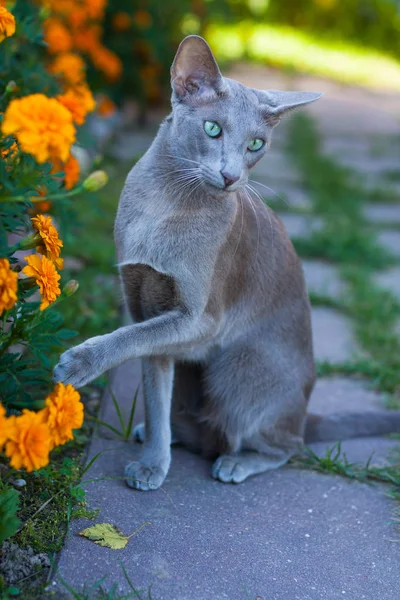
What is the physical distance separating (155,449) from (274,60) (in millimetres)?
7434

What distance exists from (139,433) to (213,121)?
36.8 inches

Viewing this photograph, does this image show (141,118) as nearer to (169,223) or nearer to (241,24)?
(241,24)

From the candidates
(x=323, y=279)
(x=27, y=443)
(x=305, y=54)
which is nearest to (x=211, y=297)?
(x=27, y=443)

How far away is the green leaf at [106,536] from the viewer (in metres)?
1.73

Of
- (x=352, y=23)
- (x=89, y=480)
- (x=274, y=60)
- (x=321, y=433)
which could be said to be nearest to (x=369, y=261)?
(x=321, y=433)

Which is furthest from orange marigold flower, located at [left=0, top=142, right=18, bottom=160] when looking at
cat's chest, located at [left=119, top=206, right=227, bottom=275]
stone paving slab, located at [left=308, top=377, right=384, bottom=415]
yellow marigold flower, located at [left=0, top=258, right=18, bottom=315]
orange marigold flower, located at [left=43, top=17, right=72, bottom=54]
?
orange marigold flower, located at [left=43, top=17, right=72, bottom=54]

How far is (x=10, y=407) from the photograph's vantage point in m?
1.76

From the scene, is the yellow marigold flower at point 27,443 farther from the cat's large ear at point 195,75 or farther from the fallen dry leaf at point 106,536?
the cat's large ear at point 195,75

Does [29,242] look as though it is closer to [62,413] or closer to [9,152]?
[9,152]

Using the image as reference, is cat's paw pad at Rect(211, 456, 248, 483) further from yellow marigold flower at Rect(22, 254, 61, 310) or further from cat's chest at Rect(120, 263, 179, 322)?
yellow marigold flower at Rect(22, 254, 61, 310)

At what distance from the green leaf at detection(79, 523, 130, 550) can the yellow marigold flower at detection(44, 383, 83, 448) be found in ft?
1.07

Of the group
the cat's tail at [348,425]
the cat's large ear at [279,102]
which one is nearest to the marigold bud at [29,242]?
the cat's large ear at [279,102]

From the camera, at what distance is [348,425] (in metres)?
2.46

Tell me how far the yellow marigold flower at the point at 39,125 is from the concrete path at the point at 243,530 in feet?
2.80
